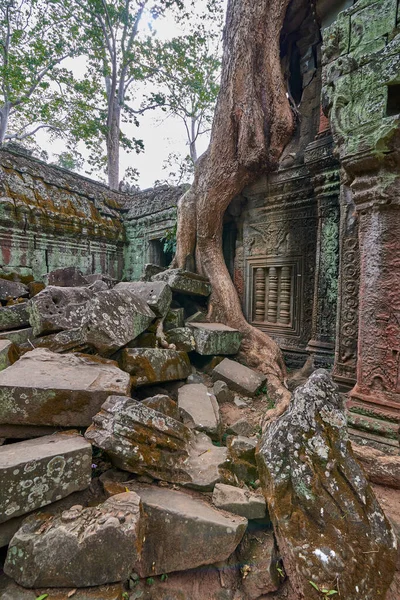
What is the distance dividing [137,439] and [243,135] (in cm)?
420

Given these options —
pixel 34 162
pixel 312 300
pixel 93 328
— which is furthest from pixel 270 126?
pixel 34 162

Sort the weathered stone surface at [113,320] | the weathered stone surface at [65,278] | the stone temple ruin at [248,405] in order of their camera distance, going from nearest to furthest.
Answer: the stone temple ruin at [248,405] → the weathered stone surface at [113,320] → the weathered stone surface at [65,278]

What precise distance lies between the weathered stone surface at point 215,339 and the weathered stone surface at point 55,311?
1.38 metres

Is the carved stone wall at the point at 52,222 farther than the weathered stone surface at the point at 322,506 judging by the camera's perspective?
Yes

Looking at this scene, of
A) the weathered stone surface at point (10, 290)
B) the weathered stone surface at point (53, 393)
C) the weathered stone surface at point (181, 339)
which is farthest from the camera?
the weathered stone surface at point (10, 290)

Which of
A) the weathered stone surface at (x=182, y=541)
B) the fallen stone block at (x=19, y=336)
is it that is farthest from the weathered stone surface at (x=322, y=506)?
the fallen stone block at (x=19, y=336)

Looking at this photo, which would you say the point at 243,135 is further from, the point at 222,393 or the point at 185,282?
the point at 222,393

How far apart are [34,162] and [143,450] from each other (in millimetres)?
7347

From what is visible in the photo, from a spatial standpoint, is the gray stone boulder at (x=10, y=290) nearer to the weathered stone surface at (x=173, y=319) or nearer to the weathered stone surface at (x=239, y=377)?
the weathered stone surface at (x=173, y=319)

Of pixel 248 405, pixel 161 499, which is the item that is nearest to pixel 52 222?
pixel 248 405

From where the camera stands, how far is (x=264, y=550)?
157cm

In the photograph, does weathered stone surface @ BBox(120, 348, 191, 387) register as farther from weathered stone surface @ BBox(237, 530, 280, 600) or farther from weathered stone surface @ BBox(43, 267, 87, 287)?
weathered stone surface @ BBox(43, 267, 87, 287)

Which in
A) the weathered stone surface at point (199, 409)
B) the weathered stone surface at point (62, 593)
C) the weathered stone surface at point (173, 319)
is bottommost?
the weathered stone surface at point (62, 593)

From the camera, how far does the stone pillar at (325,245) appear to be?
3557mm
